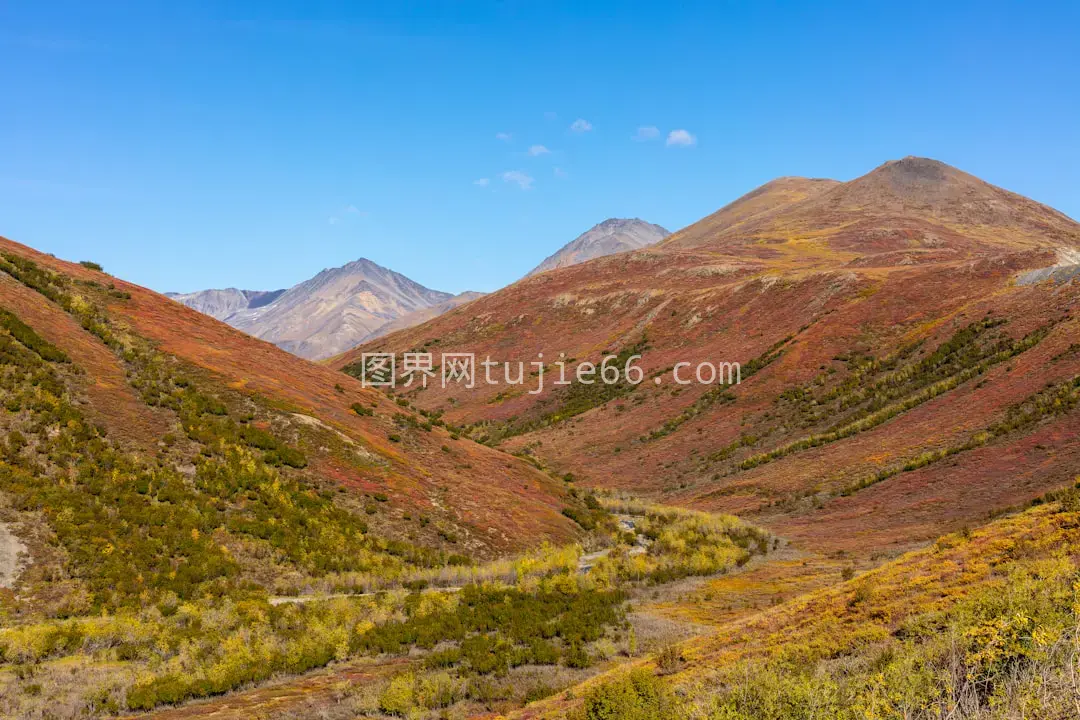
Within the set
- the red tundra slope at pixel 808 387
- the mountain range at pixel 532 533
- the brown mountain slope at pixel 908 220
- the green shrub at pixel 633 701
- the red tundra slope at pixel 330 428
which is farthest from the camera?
the brown mountain slope at pixel 908 220

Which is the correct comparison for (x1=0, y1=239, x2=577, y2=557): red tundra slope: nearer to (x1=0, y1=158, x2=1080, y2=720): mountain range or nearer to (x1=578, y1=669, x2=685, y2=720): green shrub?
(x1=0, y1=158, x2=1080, y2=720): mountain range

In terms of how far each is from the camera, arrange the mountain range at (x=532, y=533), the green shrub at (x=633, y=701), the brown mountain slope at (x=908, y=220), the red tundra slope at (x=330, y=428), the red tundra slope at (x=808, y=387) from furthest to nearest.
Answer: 1. the brown mountain slope at (x=908, y=220)
2. the red tundra slope at (x=808, y=387)
3. the red tundra slope at (x=330, y=428)
4. the mountain range at (x=532, y=533)
5. the green shrub at (x=633, y=701)

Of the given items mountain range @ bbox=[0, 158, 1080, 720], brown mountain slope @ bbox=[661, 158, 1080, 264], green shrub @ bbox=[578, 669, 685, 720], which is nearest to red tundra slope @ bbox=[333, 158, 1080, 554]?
mountain range @ bbox=[0, 158, 1080, 720]

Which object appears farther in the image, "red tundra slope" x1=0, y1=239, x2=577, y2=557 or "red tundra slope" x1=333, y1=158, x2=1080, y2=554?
"red tundra slope" x1=333, y1=158, x2=1080, y2=554

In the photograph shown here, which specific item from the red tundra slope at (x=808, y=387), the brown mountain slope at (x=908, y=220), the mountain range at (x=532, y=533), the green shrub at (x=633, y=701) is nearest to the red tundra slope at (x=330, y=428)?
the mountain range at (x=532, y=533)

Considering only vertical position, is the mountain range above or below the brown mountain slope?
below

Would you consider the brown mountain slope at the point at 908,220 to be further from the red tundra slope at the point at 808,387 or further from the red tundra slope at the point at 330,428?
the red tundra slope at the point at 330,428

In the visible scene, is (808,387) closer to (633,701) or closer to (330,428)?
(330,428)
